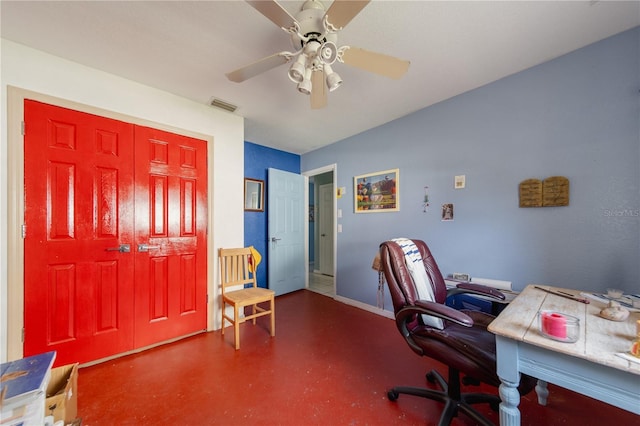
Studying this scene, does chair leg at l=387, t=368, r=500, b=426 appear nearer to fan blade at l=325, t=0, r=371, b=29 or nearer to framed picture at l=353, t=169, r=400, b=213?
framed picture at l=353, t=169, r=400, b=213

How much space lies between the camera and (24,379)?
3.25 ft

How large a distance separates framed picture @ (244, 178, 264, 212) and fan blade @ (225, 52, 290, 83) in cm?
216

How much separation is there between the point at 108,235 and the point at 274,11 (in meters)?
2.20

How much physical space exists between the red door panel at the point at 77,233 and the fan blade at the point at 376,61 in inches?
82.2

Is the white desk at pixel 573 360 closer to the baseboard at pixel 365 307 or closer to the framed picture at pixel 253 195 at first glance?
the baseboard at pixel 365 307

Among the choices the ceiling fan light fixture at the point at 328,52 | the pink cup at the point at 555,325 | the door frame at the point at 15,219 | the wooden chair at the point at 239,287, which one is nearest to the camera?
the pink cup at the point at 555,325

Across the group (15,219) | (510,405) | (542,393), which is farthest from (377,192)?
(15,219)

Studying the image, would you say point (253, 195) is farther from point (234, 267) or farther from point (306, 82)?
point (306, 82)

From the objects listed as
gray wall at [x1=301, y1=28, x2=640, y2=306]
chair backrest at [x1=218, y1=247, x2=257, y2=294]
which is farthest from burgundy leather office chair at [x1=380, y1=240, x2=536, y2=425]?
chair backrest at [x1=218, y1=247, x2=257, y2=294]

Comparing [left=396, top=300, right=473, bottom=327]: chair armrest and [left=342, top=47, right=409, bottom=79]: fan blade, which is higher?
[left=342, top=47, right=409, bottom=79]: fan blade

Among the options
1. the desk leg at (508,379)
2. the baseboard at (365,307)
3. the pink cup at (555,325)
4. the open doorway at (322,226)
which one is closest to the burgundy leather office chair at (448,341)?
the desk leg at (508,379)

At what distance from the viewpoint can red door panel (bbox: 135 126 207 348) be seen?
7.08ft

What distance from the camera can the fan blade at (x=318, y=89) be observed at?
1479mm

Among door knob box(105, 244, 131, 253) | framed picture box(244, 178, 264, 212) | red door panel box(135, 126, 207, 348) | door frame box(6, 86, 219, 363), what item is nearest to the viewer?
door frame box(6, 86, 219, 363)
